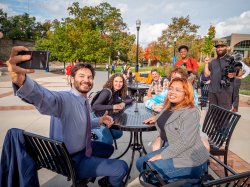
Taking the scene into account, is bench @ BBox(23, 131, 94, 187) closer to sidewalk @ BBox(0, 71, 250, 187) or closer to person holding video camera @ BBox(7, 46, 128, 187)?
person holding video camera @ BBox(7, 46, 128, 187)

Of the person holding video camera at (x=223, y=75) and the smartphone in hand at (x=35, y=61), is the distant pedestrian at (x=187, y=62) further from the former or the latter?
the smartphone in hand at (x=35, y=61)

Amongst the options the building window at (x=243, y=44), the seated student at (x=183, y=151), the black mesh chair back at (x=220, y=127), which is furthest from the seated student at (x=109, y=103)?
the building window at (x=243, y=44)

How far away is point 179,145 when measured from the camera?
2041 millimetres

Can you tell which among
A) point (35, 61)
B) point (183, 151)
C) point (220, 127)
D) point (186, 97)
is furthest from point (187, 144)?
point (35, 61)

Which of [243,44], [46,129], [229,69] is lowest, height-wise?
[46,129]

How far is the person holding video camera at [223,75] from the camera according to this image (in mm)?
4223

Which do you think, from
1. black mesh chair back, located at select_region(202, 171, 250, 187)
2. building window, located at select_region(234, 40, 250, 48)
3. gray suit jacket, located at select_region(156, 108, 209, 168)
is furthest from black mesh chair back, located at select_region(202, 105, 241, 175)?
building window, located at select_region(234, 40, 250, 48)

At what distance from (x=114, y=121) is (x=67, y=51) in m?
26.9

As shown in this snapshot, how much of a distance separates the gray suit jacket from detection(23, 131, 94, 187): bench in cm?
85

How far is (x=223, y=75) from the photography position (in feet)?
14.0

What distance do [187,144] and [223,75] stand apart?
8.93 feet

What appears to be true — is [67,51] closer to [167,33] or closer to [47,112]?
[167,33]

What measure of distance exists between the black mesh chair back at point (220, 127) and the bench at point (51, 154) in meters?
1.74

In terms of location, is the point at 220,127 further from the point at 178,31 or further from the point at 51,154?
the point at 178,31
